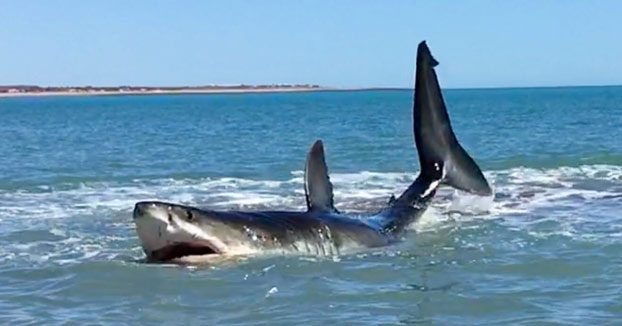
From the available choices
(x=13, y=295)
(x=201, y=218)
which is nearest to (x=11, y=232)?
(x=13, y=295)

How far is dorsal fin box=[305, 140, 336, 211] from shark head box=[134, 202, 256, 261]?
1524mm

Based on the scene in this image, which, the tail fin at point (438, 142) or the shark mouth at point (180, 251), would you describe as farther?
the tail fin at point (438, 142)

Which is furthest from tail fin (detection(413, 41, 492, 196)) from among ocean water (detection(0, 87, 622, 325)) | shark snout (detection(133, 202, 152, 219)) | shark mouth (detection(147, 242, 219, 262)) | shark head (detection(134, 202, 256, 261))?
shark snout (detection(133, 202, 152, 219))

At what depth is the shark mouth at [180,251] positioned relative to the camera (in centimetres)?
994

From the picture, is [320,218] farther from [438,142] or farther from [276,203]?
[276,203]

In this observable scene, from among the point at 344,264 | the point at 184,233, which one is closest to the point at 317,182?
the point at 344,264

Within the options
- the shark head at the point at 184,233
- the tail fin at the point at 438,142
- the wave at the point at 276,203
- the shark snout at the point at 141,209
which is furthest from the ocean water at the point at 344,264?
the shark snout at the point at 141,209

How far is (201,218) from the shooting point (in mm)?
9812

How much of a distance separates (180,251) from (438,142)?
4.68m

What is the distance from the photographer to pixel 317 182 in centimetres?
1190

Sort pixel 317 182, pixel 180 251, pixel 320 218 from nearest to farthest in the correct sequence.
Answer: pixel 180 251 < pixel 320 218 < pixel 317 182

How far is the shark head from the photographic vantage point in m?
9.39

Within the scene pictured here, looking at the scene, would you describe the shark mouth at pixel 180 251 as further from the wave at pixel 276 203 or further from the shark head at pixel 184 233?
the wave at pixel 276 203

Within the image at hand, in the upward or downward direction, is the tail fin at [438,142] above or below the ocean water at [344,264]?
above
